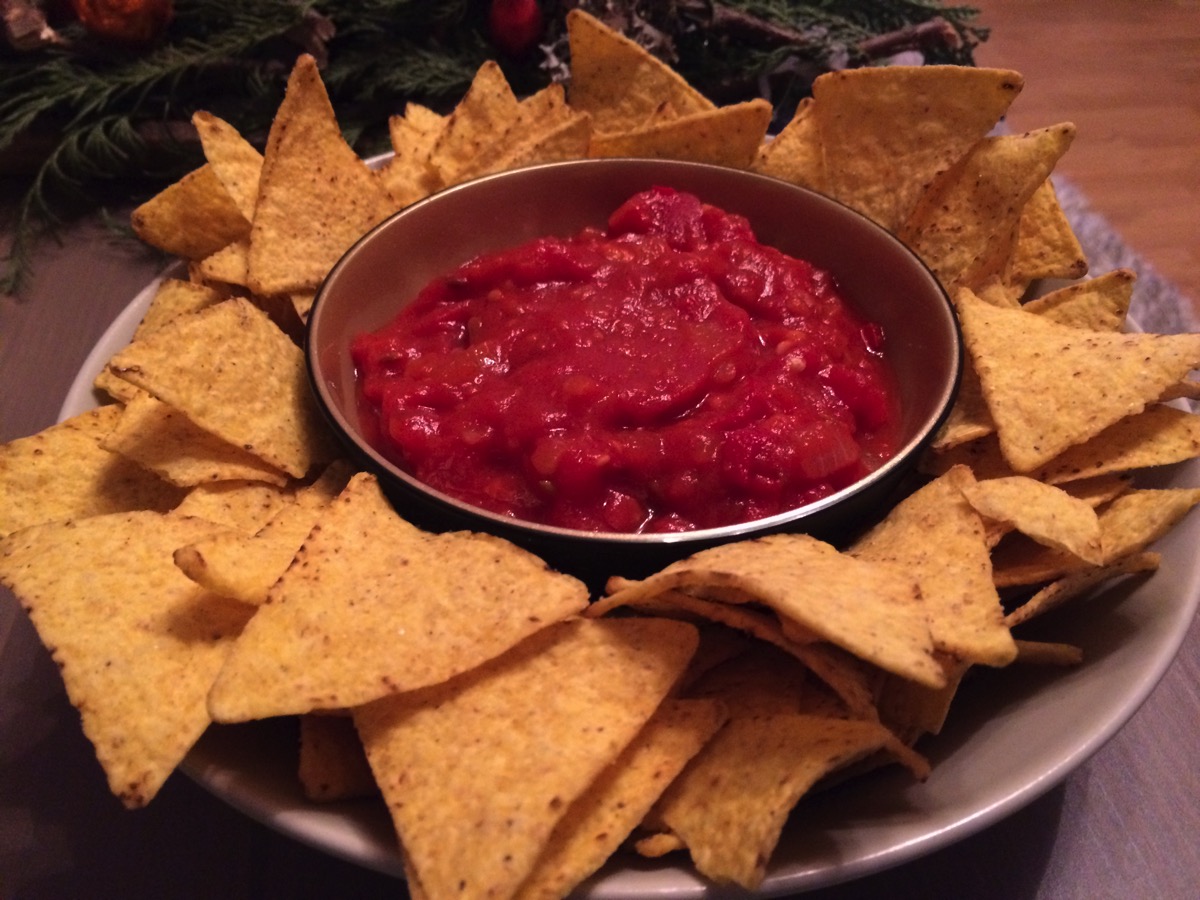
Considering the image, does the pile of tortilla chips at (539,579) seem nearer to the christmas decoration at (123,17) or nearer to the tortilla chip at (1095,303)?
the tortilla chip at (1095,303)

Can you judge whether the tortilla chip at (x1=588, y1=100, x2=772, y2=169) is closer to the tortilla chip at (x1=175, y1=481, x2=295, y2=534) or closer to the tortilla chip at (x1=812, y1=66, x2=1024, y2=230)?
the tortilla chip at (x1=812, y1=66, x2=1024, y2=230)

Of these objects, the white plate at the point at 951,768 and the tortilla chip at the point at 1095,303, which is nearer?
the white plate at the point at 951,768

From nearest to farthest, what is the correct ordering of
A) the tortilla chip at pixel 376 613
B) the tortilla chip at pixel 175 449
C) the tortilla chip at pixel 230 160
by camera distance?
1. the tortilla chip at pixel 376 613
2. the tortilla chip at pixel 175 449
3. the tortilla chip at pixel 230 160

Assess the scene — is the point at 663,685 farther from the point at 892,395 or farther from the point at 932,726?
the point at 892,395

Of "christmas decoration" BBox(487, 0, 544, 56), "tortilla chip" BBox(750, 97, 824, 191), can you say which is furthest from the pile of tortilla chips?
"christmas decoration" BBox(487, 0, 544, 56)

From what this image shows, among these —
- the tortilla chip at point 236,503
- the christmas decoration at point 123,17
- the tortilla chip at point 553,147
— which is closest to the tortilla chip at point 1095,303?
the tortilla chip at point 553,147

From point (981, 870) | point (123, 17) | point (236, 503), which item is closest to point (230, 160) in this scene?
point (236, 503)

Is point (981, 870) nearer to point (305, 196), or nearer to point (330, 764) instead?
point (330, 764)
